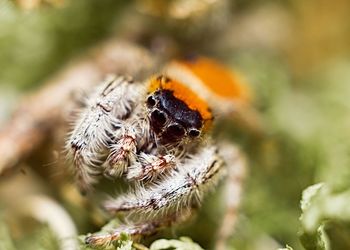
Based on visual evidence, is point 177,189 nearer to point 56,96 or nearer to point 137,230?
point 137,230

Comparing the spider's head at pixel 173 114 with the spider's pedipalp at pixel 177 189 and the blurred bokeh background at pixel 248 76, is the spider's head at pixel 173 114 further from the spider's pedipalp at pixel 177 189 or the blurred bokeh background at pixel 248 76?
the blurred bokeh background at pixel 248 76

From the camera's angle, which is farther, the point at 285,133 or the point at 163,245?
the point at 285,133

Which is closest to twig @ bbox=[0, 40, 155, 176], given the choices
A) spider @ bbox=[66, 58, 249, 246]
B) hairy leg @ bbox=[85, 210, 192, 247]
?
spider @ bbox=[66, 58, 249, 246]

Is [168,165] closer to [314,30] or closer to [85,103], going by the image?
[85,103]

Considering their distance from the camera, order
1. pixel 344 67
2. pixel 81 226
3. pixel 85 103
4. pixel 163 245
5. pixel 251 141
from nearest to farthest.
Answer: pixel 163 245
pixel 85 103
pixel 81 226
pixel 251 141
pixel 344 67

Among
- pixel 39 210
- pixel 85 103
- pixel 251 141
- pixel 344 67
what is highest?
pixel 344 67

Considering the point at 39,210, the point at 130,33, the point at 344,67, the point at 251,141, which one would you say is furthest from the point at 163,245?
the point at 344,67

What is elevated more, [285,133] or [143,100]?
[285,133]
